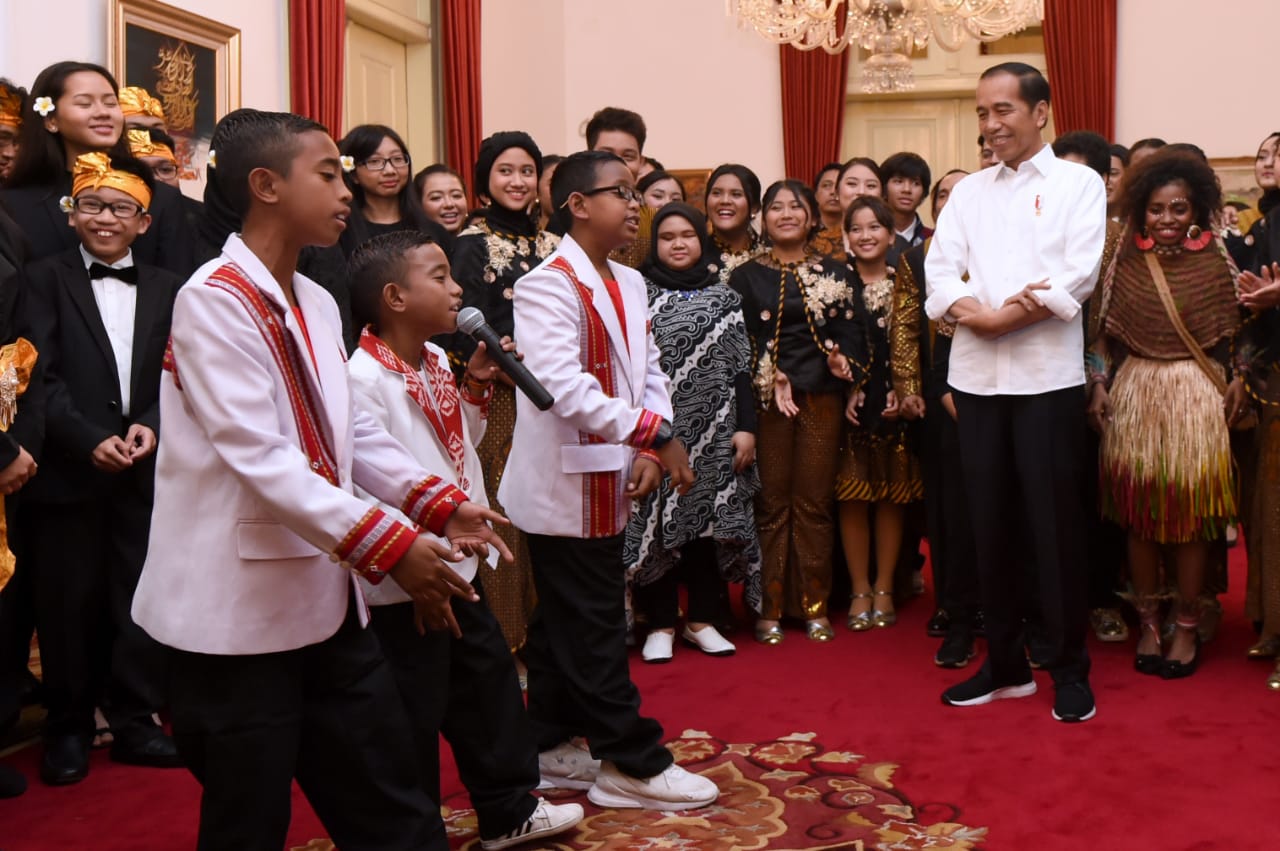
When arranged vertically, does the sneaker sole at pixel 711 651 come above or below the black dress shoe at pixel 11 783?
above

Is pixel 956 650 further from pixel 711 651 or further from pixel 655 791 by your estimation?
pixel 655 791

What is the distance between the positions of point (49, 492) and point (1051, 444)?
2586 millimetres

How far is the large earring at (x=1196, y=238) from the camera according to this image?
3965mm

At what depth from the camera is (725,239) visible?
4.76m

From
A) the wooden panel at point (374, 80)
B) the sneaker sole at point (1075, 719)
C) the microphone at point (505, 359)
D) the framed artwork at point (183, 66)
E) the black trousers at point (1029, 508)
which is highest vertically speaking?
the wooden panel at point (374, 80)

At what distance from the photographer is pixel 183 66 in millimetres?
6211

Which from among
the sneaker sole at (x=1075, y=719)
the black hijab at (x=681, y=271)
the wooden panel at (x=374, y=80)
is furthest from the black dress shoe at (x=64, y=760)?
the wooden panel at (x=374, y=80)

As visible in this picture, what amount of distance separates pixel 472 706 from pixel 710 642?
1.82m

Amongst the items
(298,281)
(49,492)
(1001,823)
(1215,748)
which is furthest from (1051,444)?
(49,492)

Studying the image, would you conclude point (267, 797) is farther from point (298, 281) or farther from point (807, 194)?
point (807, 194)

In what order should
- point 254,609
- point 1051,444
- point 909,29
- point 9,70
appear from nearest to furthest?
point 254,609 → point 1051,444 → point 9,70 → point 909,29

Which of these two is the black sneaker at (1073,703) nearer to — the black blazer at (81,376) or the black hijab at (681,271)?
the black hijab at (681,271)

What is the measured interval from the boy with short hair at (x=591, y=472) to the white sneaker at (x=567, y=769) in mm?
114

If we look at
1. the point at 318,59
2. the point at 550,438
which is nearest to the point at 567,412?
the point at 550,438
